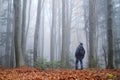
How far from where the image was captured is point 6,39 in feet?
100

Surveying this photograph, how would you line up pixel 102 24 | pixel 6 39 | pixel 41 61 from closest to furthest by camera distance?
pixel 41 61
pixel 6 39
pixel 102 24

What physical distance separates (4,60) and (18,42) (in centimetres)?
1856

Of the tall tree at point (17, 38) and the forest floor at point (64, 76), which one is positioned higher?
the tall tree at point (17, 38)

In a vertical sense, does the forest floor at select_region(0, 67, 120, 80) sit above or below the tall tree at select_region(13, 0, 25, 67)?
below

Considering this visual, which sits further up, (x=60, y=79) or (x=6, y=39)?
(x=6, y=39)

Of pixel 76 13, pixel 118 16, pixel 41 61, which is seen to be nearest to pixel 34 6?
pixel 76 13

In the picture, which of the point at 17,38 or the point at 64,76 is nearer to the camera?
the point at 64,76

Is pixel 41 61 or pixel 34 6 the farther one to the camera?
pixel 34 6

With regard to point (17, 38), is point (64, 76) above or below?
below

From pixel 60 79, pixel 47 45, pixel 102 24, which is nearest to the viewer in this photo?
pixel 60 79

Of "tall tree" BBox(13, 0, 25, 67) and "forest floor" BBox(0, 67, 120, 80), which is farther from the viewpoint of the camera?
"tall tree" BBox(13, 0, 25, 67)

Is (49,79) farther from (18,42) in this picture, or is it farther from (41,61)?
(41,61)

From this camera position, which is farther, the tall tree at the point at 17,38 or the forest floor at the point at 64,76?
the tall tree at the point at 17,38

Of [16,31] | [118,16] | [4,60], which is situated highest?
[118,16]
